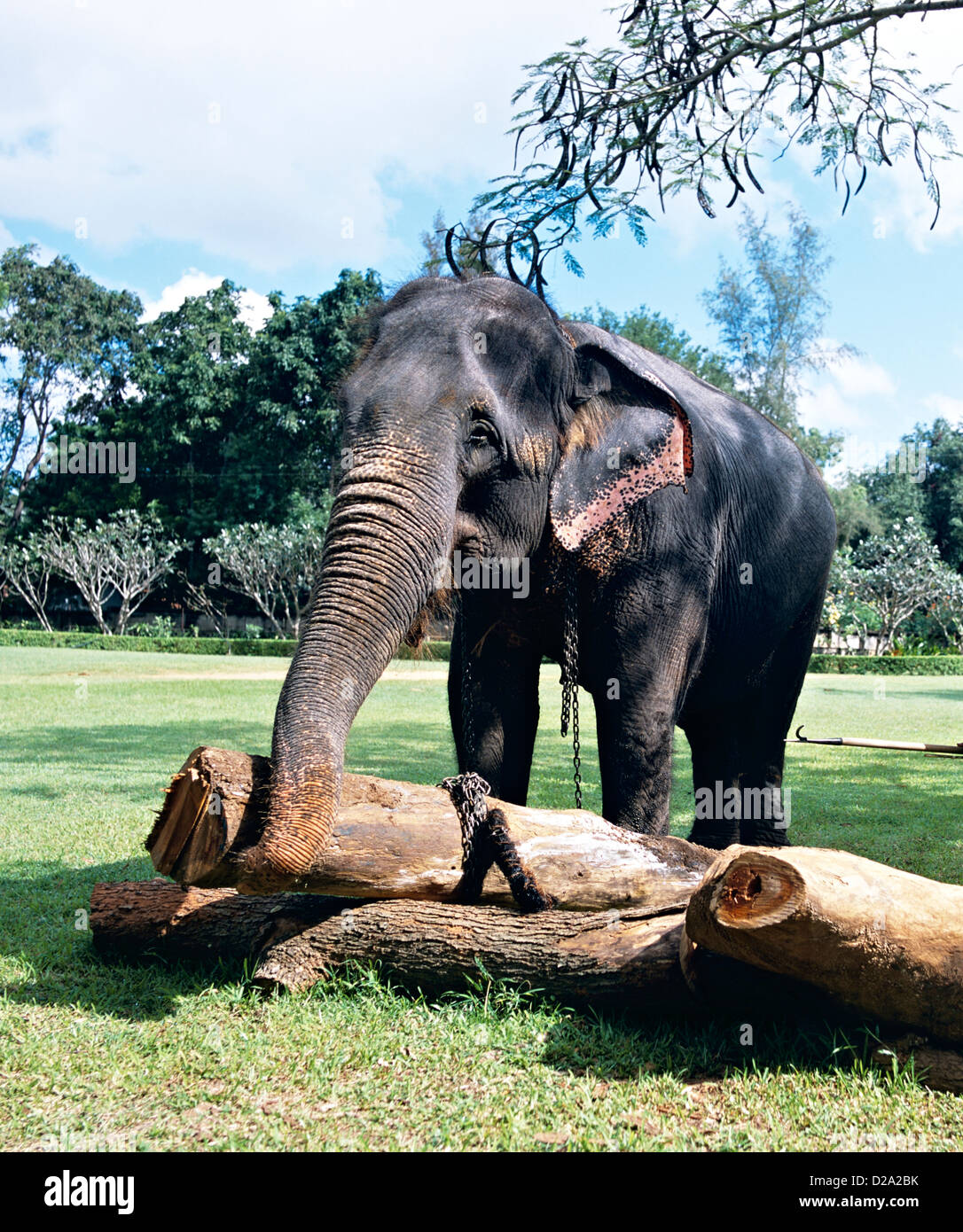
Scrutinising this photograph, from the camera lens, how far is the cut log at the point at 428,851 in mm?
3691

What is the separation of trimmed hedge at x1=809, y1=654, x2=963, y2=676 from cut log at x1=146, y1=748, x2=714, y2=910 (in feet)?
120

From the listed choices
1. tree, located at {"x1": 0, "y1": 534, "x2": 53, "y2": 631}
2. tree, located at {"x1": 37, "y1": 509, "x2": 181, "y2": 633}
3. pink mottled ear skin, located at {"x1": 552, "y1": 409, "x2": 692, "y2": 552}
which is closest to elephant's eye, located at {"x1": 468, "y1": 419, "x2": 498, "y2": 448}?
pink mottled ear skin, located at {"x1": 552, "y1": 409, "x2": 692, "y2": 552}

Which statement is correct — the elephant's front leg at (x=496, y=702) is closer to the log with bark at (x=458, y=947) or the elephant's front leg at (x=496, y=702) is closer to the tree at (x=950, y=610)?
the log with bark at (x=458, y=947)

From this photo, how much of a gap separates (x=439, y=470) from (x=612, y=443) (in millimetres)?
1194

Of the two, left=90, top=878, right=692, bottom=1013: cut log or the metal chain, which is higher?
the metal chain

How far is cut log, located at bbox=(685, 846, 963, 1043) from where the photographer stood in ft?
10.4

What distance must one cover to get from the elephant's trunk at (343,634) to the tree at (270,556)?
38.0m

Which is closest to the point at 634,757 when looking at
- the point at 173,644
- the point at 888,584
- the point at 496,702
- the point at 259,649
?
the point at 496,702

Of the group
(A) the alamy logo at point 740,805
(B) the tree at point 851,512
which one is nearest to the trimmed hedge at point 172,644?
(B) the tree at point 851,512

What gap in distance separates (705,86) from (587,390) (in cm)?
521

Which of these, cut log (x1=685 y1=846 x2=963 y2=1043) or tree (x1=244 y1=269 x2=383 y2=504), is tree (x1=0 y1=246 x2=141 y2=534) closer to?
tree (x1=244 y1=269 x2=383 y2=504)

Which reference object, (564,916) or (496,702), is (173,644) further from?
(564,916)
